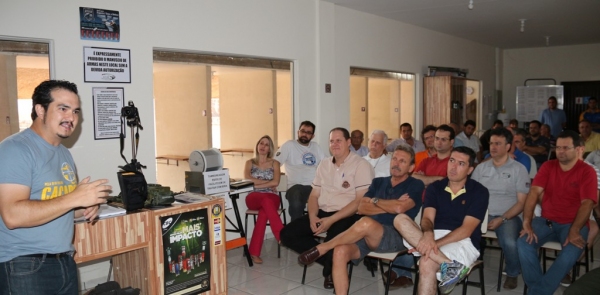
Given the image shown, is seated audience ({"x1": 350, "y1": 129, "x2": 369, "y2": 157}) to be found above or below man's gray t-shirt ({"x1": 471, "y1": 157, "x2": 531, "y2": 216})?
above

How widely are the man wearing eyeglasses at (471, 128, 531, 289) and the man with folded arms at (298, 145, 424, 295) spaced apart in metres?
0.72

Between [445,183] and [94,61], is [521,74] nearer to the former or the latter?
[445,183]

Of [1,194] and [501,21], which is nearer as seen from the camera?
[1,194]

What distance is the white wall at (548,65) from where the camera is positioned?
11031 millimetres

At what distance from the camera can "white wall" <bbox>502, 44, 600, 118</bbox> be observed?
36.2 ft

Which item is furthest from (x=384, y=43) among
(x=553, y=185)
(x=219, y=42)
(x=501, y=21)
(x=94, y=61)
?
(x=94, y=61)

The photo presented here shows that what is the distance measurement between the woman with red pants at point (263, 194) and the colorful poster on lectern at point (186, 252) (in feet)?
4.07

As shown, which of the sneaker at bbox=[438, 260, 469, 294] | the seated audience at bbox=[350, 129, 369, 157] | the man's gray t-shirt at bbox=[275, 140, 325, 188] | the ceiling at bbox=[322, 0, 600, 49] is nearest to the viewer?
the sneaker at bbox=[438, 260, 469, 294]

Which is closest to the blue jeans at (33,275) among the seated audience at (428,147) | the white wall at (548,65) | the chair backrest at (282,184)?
the chair backrest at (282,184)

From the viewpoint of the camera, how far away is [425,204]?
3.64 meters

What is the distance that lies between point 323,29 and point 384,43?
1556mm

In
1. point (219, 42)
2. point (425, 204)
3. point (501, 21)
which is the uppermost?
point (501, 21)

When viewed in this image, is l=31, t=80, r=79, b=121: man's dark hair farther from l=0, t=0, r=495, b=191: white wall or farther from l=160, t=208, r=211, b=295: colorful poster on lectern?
l=0, t=0, r=495, b=191: white wall

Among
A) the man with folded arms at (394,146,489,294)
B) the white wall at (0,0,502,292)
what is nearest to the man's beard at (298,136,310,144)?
the white wall at (0,0,502,292)
